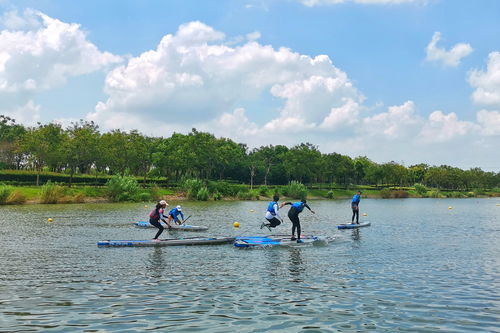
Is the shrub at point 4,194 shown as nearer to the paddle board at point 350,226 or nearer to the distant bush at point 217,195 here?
the distant bush at point 217,195

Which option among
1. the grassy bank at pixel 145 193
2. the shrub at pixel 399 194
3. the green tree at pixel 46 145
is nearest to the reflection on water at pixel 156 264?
the grassy bank at pixel 145 193

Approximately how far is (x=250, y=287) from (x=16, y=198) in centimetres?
5409

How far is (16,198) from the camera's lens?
5941cm

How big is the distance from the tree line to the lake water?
62.3 m

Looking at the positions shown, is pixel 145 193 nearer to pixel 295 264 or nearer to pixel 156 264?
pixel 156 264

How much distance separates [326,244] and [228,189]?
67.6 meters

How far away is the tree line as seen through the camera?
3356 inches

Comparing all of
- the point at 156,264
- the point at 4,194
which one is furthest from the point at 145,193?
the point at 156,264

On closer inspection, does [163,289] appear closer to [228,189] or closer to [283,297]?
[283,297]

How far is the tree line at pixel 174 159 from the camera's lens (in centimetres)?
8525

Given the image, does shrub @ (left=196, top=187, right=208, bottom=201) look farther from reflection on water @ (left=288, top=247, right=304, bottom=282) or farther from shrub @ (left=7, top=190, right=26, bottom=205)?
reflection on water @ (left=288, top=247, right=304, bottom=282)

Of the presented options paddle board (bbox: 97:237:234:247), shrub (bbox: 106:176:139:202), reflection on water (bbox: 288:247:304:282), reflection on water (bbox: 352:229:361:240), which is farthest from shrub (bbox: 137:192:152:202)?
reflection on water (bbox: 288:247:304:282)

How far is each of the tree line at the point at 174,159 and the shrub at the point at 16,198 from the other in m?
17.0

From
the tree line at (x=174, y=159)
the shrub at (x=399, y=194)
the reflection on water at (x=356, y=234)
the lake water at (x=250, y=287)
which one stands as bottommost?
the lake water at (x=250, y=287)
